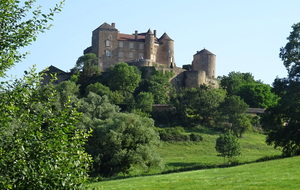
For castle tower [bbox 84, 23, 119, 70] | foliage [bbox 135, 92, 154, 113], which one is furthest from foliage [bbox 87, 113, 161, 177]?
castle tower [bbox 84, 23, 119, 70]

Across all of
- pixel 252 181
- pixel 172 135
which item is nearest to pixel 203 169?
pixel 252 181

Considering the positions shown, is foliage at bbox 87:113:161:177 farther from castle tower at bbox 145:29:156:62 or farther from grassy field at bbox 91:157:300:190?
castle tower at bbox 145:29:156:62

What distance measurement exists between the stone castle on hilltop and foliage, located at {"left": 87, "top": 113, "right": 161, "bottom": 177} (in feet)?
136

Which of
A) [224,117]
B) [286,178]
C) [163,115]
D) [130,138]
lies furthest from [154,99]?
[286,178]

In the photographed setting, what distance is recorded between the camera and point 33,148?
12.5 meters

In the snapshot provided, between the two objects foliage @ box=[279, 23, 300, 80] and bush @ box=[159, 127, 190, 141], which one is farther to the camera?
bush @ box=[159, 127, 190, 141]

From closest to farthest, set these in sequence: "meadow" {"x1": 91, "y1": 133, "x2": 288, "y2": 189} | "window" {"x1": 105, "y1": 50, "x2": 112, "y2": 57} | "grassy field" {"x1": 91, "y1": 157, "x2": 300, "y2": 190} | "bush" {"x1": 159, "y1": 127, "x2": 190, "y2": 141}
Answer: "grassy field" {"x1": 91, "y1": 157, "x2": 300, "y2": 190}, "meadow" {"x1": 91, "y1": 133, "x2": 288, "y2": 189}, "bush" {"x1": 159, "y1": 127, "x2": 190, "y2": 141}, "window" {"x1": 105, "y1": 50, "x2": 112, "y2": 57}

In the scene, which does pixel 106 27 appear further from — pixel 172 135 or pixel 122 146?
pixel 122 146

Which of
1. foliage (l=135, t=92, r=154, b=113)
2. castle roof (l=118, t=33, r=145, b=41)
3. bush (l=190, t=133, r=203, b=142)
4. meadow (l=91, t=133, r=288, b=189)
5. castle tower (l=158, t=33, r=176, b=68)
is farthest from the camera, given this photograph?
castle tower (l=158, t=33, r=176, b=68)

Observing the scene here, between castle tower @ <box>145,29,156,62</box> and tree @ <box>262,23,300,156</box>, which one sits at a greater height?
castle tower @ <box>145,29,156,62</box>

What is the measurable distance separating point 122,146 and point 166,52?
172 feet

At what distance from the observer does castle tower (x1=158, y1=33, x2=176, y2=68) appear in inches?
3647

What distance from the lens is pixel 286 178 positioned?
70.6 ft

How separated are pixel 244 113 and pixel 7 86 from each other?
61294 millimetres
